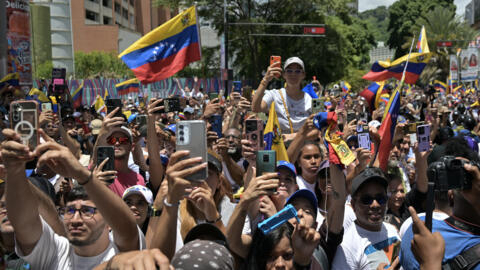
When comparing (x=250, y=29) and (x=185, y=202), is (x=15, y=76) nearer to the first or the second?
(x=185, y=202)

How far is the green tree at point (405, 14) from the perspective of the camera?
70.6m

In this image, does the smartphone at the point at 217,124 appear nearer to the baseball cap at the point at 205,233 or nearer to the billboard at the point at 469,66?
the baseball cap at the point at 205,233

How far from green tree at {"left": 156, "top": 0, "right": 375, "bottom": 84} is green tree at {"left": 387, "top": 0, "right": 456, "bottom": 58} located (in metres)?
34.4

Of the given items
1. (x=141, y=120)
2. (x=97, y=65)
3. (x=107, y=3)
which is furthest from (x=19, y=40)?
(x=107, y=3)

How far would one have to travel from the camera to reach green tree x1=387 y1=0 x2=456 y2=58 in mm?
70637

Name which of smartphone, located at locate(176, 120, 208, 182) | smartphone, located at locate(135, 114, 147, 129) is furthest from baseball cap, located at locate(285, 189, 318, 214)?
smartphone, located at locate(135, 114, 147, 129)

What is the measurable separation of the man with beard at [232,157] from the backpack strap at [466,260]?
2.73 m

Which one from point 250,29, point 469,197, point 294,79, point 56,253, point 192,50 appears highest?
point 250,29

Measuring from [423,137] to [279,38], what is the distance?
35.2 m

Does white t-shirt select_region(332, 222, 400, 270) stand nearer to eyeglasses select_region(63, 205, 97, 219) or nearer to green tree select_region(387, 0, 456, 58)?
eyeglasses select_region(63, 205, 97, 219)

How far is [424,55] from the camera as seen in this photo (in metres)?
8.88

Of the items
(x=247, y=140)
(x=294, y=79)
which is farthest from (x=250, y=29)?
(x=247, y=140)

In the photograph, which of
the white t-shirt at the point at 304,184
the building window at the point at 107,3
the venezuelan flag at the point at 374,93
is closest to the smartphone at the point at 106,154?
the white t-shirt at the point at 304,184

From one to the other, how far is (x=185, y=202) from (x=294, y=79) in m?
2.75
